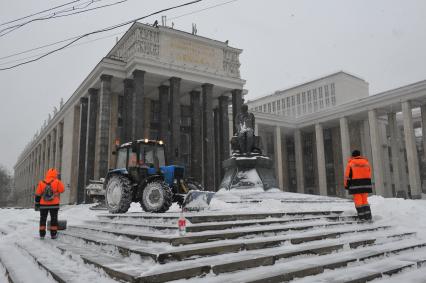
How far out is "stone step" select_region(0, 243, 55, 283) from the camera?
5008 millimetres

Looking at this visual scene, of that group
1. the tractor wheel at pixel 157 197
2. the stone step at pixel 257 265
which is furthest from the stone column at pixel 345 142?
the stone step at pixel 257 265

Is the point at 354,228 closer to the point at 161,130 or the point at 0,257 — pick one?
the point at 0,257

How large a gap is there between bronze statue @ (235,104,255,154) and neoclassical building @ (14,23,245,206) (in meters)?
12.4

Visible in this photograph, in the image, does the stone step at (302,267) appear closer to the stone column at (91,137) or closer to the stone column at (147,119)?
the stone column at (91,137)

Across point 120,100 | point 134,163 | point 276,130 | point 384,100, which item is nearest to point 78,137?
point 120,100

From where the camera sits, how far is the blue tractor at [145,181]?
34.2ft

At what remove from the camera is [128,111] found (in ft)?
101

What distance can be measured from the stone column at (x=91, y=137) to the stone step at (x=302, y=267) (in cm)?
2872

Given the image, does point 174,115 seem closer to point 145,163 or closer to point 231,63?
point 231,63

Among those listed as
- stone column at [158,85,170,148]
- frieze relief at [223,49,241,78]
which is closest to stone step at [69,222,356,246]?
stone column at [158,85,170,148]

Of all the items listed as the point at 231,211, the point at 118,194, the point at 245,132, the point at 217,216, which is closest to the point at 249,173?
the point at 245,132

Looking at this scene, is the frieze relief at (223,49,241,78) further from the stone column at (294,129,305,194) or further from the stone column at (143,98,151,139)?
the stone column at (294,129,305,194)

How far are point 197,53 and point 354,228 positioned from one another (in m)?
29.2

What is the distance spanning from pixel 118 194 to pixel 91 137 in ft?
77.1
